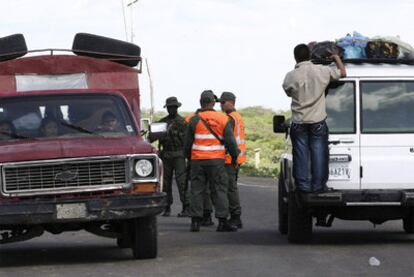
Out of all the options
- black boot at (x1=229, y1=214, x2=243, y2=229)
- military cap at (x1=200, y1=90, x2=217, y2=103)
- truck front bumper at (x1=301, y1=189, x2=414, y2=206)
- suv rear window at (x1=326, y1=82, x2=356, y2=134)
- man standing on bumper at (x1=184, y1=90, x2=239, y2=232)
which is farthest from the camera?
black boot at (x1=229, y1=214, x2=243, y2=229)

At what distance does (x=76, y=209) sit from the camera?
12.1 m

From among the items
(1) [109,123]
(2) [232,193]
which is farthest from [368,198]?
(2) [232,193]

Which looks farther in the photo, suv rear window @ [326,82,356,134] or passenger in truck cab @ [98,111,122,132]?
suv rear window @ [326,82,356,134]

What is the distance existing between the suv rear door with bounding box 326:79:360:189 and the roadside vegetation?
21.4 metres

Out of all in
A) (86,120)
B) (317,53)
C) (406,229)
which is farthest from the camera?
(406,229)

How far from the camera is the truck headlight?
12.4 meters

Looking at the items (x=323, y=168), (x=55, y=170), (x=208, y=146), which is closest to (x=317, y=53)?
(x=323, y=168)

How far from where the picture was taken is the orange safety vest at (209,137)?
16203 mm

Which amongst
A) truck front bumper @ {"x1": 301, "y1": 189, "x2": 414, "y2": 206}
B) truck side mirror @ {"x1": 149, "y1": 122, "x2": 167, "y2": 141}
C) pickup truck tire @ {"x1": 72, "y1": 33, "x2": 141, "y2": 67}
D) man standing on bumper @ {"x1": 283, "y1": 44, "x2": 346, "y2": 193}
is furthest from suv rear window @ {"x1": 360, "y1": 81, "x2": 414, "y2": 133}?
pickup truck tire @ {"x1": 72, "y1": 33, "x2": 141, "y2": 67}

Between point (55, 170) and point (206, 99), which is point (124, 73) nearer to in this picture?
point (206, 99)

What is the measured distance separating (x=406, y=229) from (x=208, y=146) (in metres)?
2.85

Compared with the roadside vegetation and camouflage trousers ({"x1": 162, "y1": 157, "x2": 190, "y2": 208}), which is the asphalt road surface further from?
the roadside vegetation

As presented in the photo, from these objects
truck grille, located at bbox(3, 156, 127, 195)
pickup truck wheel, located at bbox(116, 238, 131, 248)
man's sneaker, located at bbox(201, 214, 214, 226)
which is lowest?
man's sneaker, located at bbox(201, 214, 214, 226)

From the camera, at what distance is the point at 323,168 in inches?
540
